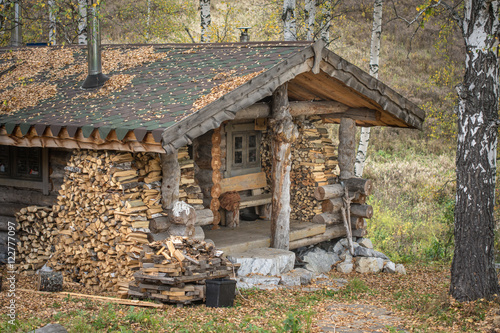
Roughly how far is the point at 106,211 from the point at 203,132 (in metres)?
2.18

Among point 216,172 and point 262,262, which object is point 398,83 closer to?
point 216,172

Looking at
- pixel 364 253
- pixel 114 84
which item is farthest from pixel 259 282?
pixel 114 84

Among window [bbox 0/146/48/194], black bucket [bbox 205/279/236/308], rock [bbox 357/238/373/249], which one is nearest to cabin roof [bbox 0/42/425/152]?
window [bbox 0/146/48/194]

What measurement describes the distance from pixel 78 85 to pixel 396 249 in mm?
8571

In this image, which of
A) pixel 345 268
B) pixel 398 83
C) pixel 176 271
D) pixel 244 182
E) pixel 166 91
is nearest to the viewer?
pixel 176 271

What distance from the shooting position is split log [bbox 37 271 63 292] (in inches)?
327

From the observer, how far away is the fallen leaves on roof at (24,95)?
9680 millimetres

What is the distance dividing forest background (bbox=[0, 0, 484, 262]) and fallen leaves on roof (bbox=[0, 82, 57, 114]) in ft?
4.22

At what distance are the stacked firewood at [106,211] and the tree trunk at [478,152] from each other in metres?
4.53

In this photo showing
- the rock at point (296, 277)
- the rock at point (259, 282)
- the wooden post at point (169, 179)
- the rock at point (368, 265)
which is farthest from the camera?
the rock at point (368, 265)

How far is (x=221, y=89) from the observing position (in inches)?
332

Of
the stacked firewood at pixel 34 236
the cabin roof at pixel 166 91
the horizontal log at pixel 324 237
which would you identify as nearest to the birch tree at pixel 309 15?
the cabin roof at pixel 166 91

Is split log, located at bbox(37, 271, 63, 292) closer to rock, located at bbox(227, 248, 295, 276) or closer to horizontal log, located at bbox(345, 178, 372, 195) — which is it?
rock, located at bbox(227, 248, 295, 276)

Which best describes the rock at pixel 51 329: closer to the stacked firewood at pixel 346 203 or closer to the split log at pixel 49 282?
the split log at pixel 49 282
